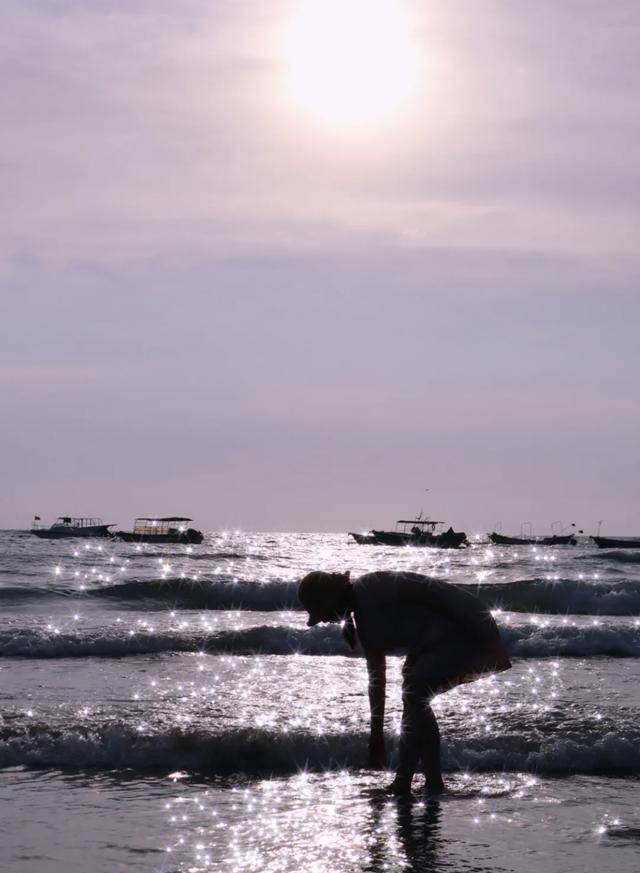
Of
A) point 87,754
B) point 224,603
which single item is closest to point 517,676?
point 87,754

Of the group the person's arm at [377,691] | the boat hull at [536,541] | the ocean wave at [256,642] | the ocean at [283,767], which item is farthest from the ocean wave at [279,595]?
the boat hull at [536,541]

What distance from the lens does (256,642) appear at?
17766 mm

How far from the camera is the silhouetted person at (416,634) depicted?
246 inches

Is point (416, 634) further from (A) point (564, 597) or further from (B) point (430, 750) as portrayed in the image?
(A) point (564, 597)

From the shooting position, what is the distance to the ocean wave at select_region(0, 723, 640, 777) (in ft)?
27.8

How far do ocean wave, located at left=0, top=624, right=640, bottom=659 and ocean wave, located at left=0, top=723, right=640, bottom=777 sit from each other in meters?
6.44

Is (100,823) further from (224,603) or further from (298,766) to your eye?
(224,603)

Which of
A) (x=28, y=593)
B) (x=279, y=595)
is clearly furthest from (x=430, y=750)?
(x=279, y=595)

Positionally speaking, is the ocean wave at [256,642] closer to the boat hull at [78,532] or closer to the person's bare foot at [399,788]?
the person's bare foot at [399,788]

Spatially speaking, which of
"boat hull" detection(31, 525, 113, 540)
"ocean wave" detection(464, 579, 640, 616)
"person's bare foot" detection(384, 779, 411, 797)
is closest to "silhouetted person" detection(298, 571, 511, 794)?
"person's bare foot" detection(384, 779, 411, 797)

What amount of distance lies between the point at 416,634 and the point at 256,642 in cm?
1167

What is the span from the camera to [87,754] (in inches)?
338

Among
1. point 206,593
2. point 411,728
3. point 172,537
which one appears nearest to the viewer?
point 411,728

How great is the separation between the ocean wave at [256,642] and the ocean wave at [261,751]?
6.44m
